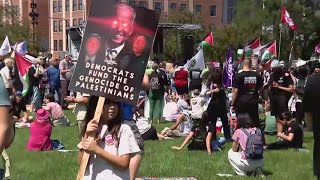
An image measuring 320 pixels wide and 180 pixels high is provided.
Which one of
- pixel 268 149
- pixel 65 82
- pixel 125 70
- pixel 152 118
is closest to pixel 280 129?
pixel 268 149

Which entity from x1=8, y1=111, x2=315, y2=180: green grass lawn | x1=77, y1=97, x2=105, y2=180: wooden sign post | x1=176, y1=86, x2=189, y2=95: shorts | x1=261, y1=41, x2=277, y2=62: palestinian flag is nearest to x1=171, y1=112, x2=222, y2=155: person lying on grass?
x1=8, y1=111, x2=315, y2=180: green grass lawn

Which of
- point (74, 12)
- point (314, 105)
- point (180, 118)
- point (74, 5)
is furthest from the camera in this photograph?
point (74, 5)

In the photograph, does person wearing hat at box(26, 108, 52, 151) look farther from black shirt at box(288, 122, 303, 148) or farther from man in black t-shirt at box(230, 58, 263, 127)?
black shirt at box(288, 122, 303, 148)

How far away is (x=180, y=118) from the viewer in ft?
45.8

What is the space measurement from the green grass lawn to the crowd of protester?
346 millimetres

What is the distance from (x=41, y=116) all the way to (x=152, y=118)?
5.06 metres

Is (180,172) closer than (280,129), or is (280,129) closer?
(180,172)

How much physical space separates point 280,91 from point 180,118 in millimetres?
2293

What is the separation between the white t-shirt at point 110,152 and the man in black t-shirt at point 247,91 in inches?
261

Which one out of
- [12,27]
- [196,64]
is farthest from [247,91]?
[12,27]

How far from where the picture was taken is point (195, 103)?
44.5 ft

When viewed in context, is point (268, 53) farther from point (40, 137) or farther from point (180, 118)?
point (40, 137)

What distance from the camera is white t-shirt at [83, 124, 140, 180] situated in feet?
15.8

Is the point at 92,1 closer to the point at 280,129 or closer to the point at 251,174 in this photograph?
the point at 251,174
